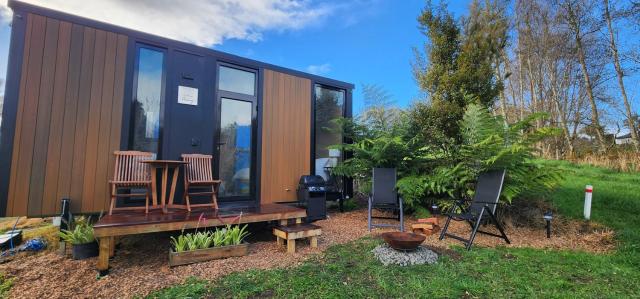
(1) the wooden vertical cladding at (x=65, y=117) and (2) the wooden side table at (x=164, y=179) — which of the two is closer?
(1) the wooden vertical cladding at (x=65, y=117)

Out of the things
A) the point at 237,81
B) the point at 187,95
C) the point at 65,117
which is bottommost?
the point at 65,117

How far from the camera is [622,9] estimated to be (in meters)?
7.87

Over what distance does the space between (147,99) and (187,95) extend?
19.5 inches

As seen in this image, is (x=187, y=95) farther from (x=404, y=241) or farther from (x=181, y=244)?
(x=404, y=241)

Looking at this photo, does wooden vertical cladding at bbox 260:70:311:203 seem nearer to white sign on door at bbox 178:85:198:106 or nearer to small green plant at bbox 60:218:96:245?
white sign on door at bbox 178:85:198:106

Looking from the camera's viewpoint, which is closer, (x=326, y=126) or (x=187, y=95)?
(x=187, y=95)

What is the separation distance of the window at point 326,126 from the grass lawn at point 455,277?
Result: 8.39ft

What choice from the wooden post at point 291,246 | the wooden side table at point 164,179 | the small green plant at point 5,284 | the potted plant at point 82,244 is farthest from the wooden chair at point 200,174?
the small green plant at point 5,284

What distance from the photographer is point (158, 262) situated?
2945 mm

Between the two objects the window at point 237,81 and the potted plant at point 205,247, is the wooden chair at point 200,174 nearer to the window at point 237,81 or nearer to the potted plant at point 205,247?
the potted plant at point 205,247

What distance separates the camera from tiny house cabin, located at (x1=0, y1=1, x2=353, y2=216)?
11.1ft

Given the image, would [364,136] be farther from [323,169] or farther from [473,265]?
[473,265]

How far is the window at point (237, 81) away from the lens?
15.4ft

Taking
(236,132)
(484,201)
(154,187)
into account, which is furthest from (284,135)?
(484,201)
